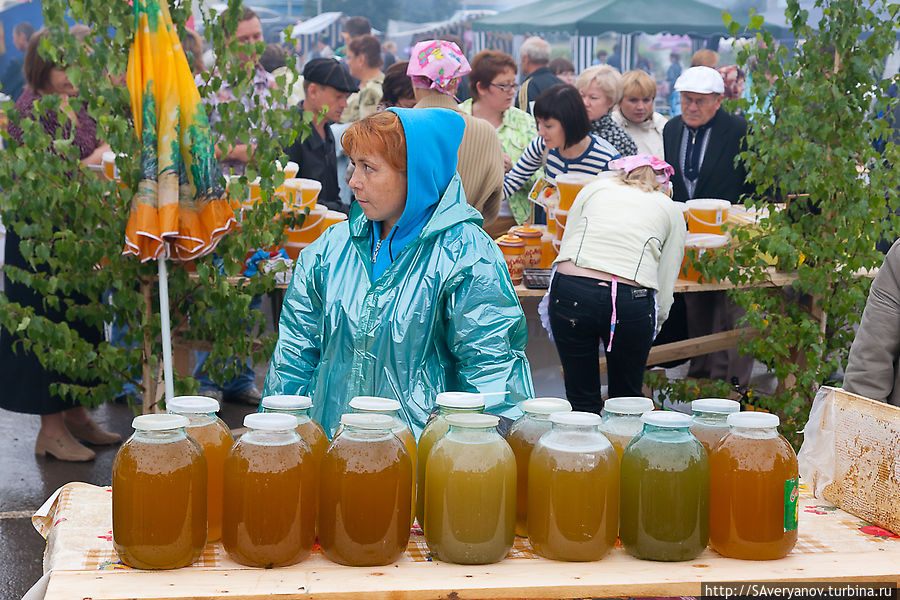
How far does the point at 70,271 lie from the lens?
175 inches

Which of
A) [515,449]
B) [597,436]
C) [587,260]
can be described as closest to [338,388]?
[515,449]

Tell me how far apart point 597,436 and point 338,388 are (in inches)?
38.0

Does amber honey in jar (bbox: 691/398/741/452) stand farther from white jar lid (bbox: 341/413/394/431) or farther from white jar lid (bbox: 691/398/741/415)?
white jar lid (bbox: 341/413/394/431)

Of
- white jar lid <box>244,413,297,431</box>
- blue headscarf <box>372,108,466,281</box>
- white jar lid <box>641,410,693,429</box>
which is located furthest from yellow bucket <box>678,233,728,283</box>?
white jar lid <box>244,413,297,431</box>

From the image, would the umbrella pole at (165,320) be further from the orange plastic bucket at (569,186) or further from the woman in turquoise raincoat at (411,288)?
the orange plastic bucket at (569,186)

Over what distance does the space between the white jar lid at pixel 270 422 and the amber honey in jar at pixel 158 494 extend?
0.12 meters

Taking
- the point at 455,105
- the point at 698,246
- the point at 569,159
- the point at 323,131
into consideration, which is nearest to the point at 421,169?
the point at 455,105

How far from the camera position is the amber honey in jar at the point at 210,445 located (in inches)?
80.0

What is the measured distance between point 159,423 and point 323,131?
4.49m

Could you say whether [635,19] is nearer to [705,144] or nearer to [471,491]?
[705,144]

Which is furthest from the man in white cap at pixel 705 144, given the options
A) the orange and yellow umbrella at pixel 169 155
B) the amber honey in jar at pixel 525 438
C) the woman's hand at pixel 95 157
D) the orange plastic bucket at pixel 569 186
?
the amber honey in jar at pixel 525 438

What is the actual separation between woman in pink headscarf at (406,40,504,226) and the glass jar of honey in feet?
10.0

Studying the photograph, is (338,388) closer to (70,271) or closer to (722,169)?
(70,271)

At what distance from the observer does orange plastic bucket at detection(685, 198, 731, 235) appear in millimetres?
5312
